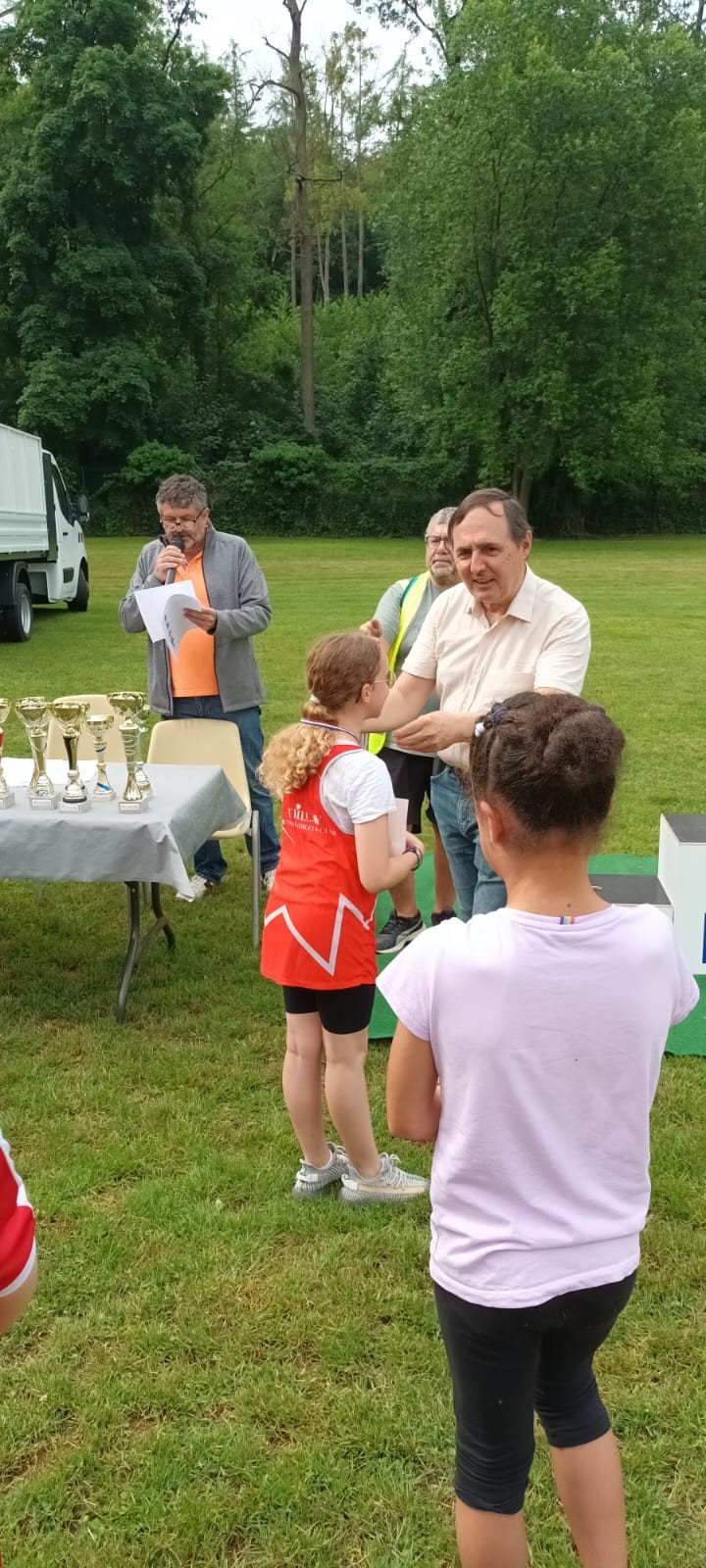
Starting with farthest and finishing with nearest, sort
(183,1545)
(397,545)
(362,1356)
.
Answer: (397,545) → (362,1356) → (183,1545)

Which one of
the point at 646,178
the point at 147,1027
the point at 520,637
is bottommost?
the point at 147,1027

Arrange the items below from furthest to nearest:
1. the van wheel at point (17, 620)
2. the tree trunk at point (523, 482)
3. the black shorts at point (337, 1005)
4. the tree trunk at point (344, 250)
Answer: the tree trunk at point (344, 250) → the tree trunk at point (523, 482) → the van wheel at point (17, 620) → the black shorts at point (337, 1005)

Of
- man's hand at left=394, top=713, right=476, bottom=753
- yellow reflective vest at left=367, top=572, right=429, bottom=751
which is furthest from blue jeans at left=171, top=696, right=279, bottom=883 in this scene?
man's hand at left=394, top=713, right=476, bottom=753

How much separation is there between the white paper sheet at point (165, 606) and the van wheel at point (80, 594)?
452 inches

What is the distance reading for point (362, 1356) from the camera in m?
2.46

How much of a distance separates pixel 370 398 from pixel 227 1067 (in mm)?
33760

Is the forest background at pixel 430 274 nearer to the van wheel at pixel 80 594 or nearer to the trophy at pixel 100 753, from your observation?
the van wheel at pixel 80 594

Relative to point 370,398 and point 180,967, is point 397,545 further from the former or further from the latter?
point 180,967

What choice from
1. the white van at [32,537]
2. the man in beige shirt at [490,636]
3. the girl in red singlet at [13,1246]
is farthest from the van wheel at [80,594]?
the girl in red singlet at [13,1246]

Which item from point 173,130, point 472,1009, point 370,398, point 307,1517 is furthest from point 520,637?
point 370,398

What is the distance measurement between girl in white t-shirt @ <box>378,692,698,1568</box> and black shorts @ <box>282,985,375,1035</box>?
3.65 feet

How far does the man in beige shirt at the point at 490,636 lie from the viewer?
9.16 feet

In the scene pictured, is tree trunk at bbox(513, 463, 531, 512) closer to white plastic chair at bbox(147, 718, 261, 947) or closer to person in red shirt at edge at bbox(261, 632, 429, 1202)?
white plastic chair at bbox(147, 718, 261, 947)

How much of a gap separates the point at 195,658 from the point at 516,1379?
12.3 ft
